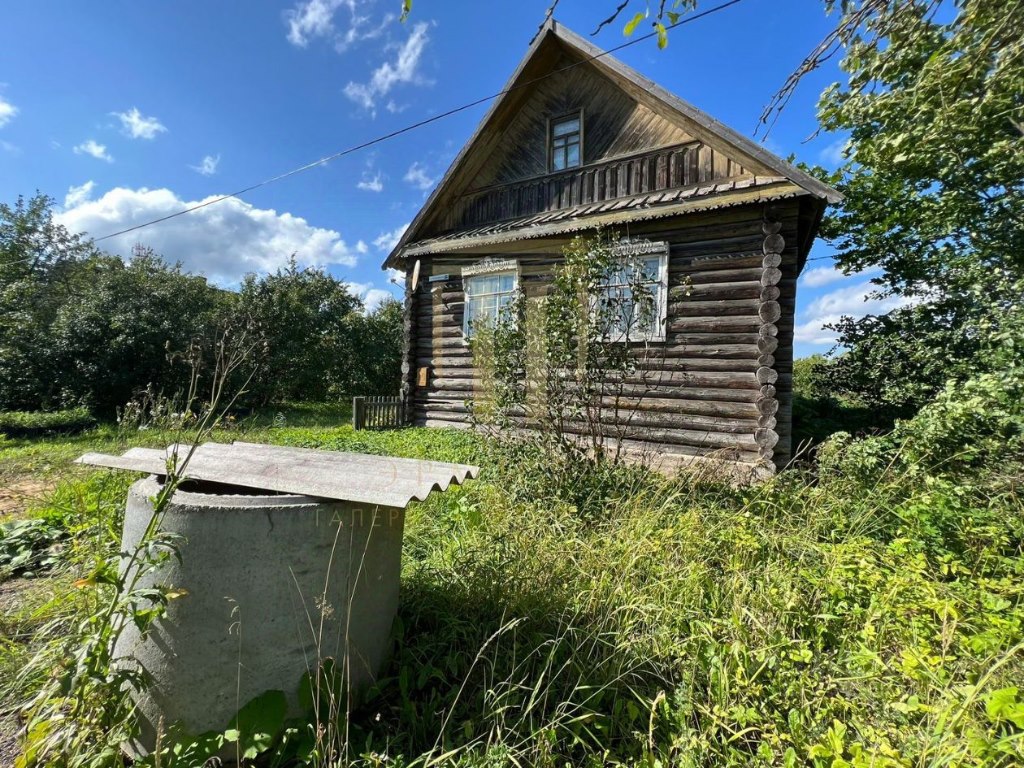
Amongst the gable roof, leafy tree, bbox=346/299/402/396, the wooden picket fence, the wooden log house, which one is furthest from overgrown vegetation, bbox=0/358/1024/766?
leafy tree, bbox=346/299/402/396

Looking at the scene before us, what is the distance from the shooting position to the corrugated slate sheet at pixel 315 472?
1868 mm

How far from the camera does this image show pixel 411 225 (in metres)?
9.16

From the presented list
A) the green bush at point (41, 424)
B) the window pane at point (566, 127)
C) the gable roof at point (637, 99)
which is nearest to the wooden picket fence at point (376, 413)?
the gable roof at point (637, 99)

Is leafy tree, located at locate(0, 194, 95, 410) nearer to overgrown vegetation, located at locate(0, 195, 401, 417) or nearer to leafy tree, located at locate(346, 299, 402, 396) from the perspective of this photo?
overgrown vegetation, located at locate(0, 195, 401, 417)

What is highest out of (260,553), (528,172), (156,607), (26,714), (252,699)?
(528,172)

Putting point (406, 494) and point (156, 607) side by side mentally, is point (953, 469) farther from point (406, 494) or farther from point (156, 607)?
point (156, 607)

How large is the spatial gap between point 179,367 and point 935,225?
794 inches

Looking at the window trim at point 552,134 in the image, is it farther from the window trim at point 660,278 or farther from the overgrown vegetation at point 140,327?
the overgrown vegetation at point 140,327

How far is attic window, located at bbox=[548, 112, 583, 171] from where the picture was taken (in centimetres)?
801

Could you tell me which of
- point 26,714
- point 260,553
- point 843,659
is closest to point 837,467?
point 843,659

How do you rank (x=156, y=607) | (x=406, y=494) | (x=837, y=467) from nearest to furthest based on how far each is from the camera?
(x=156, y=607) → (x=406, y=494) → (x=837, y=467)

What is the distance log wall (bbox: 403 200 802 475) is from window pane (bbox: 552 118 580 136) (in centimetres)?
263

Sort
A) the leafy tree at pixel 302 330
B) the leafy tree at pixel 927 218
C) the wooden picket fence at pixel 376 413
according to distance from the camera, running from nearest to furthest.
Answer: the leafy tree at pixel 927 218, the wooden picket fence at pixel 376 413, the leafy tree at pixel 302 330

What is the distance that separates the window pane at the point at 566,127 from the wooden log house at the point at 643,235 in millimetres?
50
